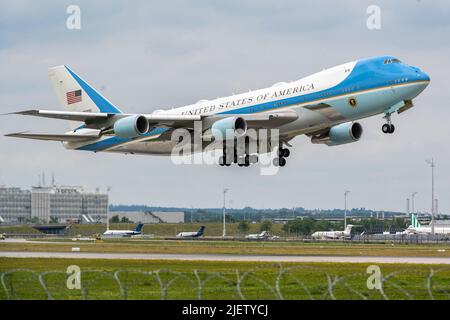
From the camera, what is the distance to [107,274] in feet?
151

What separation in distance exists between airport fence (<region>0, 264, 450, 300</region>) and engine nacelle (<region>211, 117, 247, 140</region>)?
23.7 m

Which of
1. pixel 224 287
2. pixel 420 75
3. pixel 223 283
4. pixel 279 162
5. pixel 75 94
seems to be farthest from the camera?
pixel 75 94

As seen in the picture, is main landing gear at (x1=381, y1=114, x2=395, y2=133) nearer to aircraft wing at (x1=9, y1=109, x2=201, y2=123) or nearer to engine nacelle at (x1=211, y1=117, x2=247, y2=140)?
engine nacelle at (x1=211, y1=117, x2=247, y2=140)

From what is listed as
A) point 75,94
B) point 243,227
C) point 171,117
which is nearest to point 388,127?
point 171,117

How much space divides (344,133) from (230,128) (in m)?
10.2

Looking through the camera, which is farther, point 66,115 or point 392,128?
point 66,115

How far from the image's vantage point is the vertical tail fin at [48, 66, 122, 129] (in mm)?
83875

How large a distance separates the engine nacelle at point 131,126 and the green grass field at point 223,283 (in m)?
18.7

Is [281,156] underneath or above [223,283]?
above

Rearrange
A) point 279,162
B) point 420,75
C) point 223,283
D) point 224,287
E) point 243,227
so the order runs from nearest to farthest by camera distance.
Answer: point 224,287 < point 223,283 < point 420,75 < point 279,162 < point 243,227

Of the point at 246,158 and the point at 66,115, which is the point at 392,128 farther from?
the point at 66,115

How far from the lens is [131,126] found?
7088cm

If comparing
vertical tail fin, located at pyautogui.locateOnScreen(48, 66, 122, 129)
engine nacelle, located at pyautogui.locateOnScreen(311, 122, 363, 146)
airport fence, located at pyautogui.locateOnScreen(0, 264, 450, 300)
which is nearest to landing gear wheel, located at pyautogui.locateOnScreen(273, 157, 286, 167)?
engine nacelle, located at pyautogui.locateOnScreen(311, 122, 363, 146)
